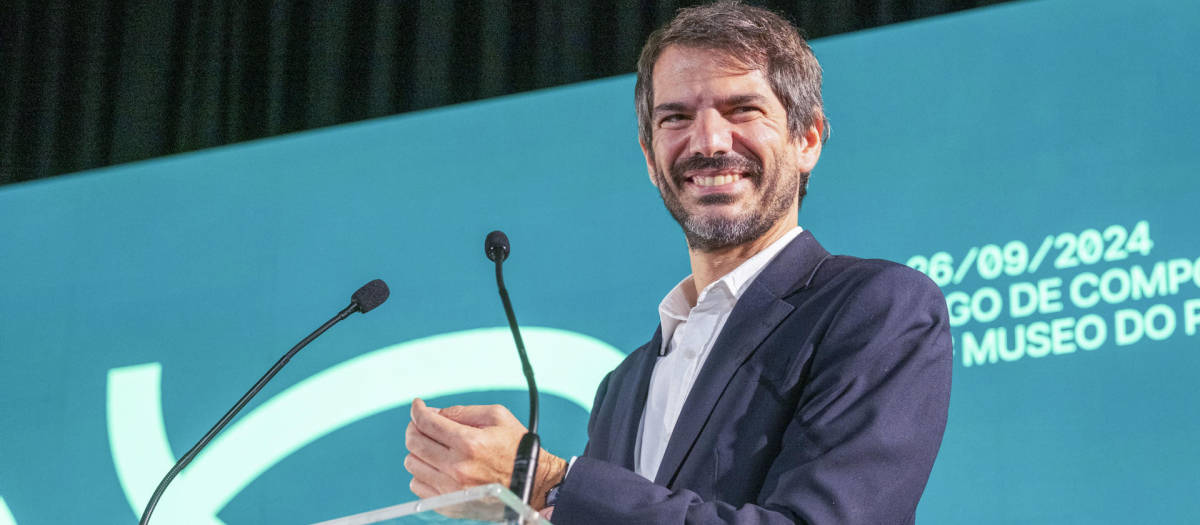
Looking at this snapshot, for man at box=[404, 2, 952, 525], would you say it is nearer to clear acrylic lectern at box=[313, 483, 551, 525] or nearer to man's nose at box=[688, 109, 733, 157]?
man's nose at box=[688, 109, 733, 157]

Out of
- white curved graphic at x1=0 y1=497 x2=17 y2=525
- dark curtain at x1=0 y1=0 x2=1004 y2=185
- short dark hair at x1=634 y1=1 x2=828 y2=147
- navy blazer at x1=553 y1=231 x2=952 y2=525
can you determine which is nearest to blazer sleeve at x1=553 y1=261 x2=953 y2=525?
navy blazer at x1=553 y1=231 x2=952 y2=525

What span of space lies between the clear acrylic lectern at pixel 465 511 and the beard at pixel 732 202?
84cm

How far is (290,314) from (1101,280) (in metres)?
2.12

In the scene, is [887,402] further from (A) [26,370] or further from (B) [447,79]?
(A) [26,370]

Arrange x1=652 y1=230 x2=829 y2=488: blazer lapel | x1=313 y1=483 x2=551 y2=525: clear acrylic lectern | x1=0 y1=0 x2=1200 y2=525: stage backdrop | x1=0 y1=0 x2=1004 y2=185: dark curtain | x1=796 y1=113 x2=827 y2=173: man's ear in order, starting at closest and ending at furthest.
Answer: x1=313 y1=483 x2=551 y2=525: clear acrylic lectern, x1=652 y1=230 x2=829 y2=488: blazer lapel, x1=796 y1=113 x2=827 y2=173: man's ear, x1=0 y1=0 x2=1200 y2=525: stage backdrop, x1=0 y1=0 x2=1004 y2=185: dark curtain

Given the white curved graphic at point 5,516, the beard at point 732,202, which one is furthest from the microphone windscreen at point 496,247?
the white curved graphic at point 5,516

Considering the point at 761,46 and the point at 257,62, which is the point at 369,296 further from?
the point at 257,62

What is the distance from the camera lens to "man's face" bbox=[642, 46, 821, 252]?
162 centimetres

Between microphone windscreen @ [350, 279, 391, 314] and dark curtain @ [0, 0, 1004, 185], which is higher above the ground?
dark curtain @ [0, 0, 1004, 185]

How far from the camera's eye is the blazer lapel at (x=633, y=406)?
1.52 m

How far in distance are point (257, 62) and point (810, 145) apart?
8.77ft

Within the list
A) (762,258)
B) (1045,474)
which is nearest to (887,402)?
(762,258)

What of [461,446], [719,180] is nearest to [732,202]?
[719,180]

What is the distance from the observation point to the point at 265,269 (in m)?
3.08
